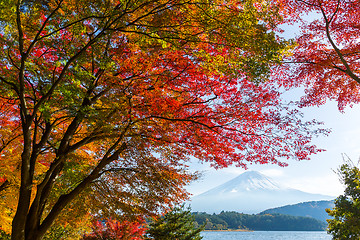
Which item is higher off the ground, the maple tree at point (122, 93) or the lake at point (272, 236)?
the maple tree at point (122, 93)

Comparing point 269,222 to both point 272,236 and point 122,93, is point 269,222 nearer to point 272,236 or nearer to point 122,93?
point 272,236

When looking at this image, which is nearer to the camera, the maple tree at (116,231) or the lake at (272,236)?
the maple tree at (116,231)

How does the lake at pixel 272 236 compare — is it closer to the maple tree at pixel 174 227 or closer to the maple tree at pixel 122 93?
the maple tree at pixel 174 227

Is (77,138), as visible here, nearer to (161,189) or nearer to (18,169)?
(18,169)

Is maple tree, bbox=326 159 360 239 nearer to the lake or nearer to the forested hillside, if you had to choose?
the lake

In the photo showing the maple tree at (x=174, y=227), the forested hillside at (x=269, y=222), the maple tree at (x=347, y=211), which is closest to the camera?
the maple tree at (x=347, y=211)

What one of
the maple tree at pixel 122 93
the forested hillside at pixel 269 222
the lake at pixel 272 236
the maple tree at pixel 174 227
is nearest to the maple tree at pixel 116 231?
the maple tree at pixel 174 227

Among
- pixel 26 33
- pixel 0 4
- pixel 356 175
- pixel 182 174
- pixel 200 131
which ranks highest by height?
pixel 26 33

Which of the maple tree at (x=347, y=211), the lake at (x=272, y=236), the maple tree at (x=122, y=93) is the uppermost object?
the maple tree at (x=122, y=93)

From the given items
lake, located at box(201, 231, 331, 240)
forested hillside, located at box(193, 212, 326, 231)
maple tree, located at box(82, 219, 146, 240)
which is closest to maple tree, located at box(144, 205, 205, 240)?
maple tree, located at box(82, 219, 146, 240)

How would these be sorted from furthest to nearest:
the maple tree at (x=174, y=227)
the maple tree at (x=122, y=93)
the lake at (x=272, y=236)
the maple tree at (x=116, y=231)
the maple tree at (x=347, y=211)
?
1. the lake at (x=272, y=236)
2. the maple tree at (x=174, y=227)
3. the maple tree at (x=116, y=231)
4. the maple tree at (x=347, y=211)
5. the maple tree at (x=122, y=93)

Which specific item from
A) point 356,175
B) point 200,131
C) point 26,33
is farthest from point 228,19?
point 356,175

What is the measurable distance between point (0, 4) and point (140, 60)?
8.55 feet

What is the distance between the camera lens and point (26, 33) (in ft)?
17.0
